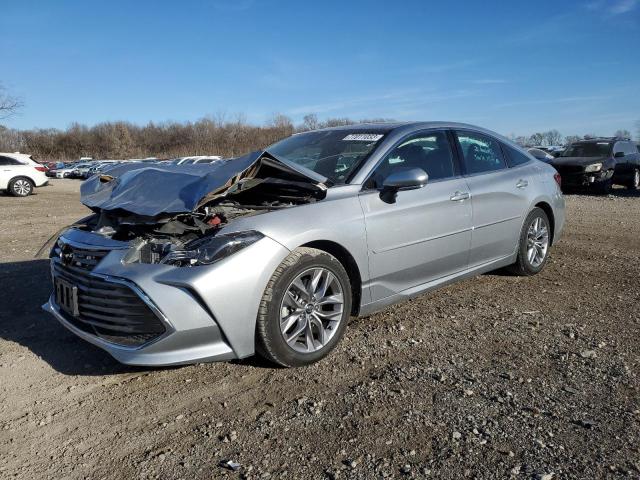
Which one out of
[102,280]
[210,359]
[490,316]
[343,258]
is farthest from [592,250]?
[102,280]

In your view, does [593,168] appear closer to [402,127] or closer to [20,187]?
[402,127]

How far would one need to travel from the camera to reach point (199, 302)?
2.99 meters

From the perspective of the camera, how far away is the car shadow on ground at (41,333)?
357 cm

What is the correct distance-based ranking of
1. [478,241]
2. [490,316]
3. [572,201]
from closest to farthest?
[490,316] < [478,241] < [572,201]

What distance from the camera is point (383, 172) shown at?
4047mm

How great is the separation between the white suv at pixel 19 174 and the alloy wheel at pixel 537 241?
18534mm

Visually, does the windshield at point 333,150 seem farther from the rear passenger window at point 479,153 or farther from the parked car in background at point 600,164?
the parked car in background at point 600,164

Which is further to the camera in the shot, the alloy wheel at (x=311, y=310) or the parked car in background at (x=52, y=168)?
the parked car in background at (x=52, y=168)

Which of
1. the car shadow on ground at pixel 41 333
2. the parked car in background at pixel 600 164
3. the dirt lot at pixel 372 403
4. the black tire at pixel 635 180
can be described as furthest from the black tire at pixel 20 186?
the black tire at pixel 635 180

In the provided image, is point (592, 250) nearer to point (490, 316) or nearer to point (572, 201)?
point (490, 316)

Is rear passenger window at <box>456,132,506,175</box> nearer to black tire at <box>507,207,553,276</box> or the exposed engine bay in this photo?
black tire at <box>507,207,553,276</box>

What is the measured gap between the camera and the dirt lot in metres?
2.43

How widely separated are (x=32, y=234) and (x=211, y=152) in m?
71.5

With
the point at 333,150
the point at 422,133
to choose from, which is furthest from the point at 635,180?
the point at 333,150
